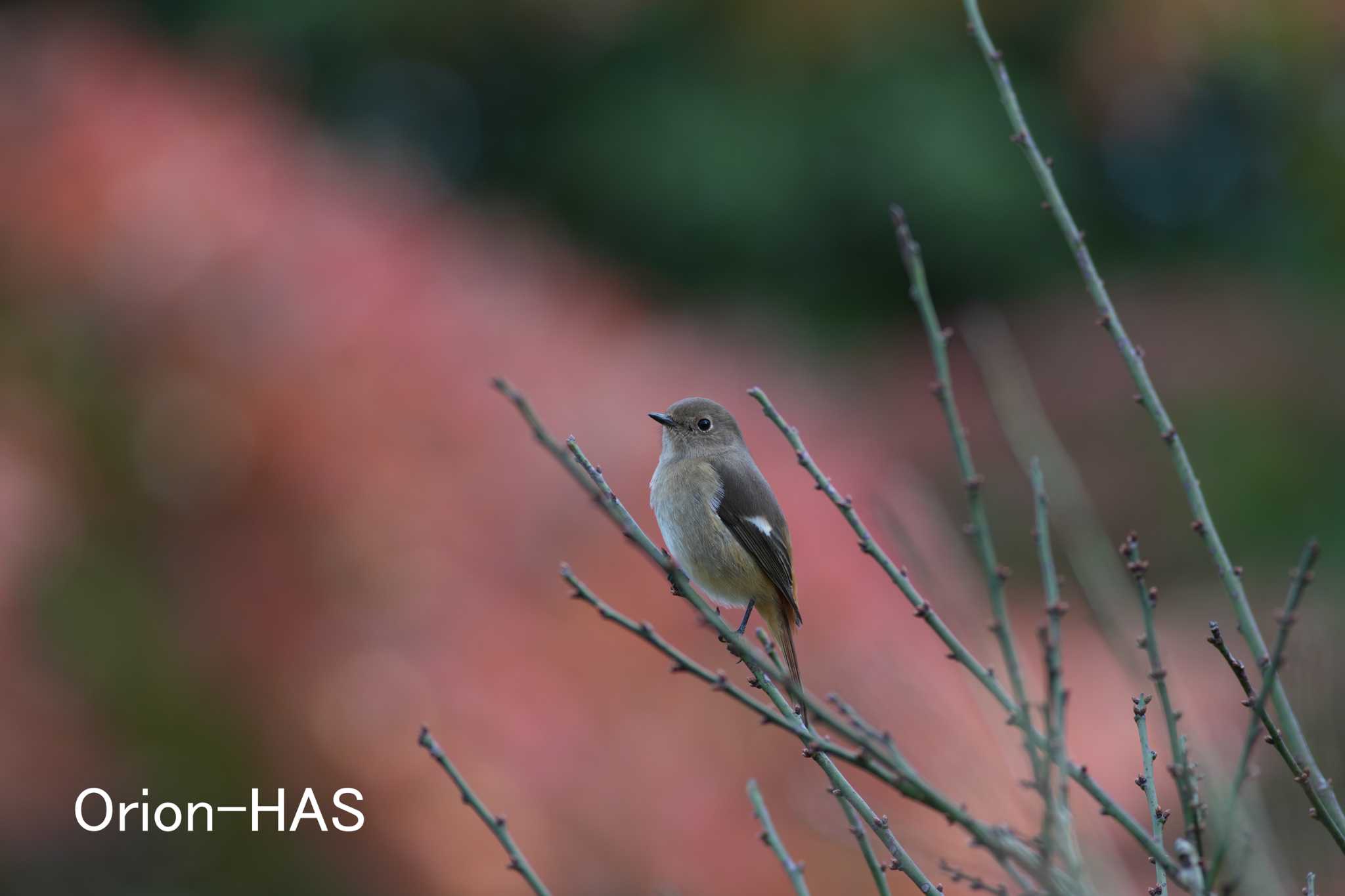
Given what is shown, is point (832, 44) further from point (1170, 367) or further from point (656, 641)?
point (656, 641)

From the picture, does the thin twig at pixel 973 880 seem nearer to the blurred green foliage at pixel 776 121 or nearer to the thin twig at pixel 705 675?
the thin twig at pixel 705 675

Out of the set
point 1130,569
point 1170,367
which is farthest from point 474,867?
point 1170,367

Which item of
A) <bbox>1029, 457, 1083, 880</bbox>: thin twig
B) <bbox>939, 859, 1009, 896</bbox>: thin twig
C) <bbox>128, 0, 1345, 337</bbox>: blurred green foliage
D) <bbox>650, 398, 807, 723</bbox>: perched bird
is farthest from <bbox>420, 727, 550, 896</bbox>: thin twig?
<bbox>128, 0, 1345, 337</bbox>: blurred green foliage

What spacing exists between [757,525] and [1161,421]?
3.33 feet

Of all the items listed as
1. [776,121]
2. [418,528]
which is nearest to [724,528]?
[418,528]

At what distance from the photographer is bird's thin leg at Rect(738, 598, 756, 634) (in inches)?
88.4

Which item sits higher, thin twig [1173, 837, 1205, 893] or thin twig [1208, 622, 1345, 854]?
thin twig [1208, 622, 1345, 854]

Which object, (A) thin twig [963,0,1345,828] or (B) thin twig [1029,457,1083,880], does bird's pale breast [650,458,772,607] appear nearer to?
(A) thin twig [963,0,1345,828]

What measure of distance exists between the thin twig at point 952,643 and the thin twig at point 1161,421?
0.16 metres

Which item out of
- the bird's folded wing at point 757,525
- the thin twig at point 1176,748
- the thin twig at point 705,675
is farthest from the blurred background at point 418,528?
the bird's folded wing at point 757,525

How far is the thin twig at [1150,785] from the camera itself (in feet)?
3.93

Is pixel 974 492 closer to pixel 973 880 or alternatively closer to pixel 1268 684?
pixel 1268 684

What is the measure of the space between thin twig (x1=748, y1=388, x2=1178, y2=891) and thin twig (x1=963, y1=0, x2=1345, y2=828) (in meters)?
0.16

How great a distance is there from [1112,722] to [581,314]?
289 cm
